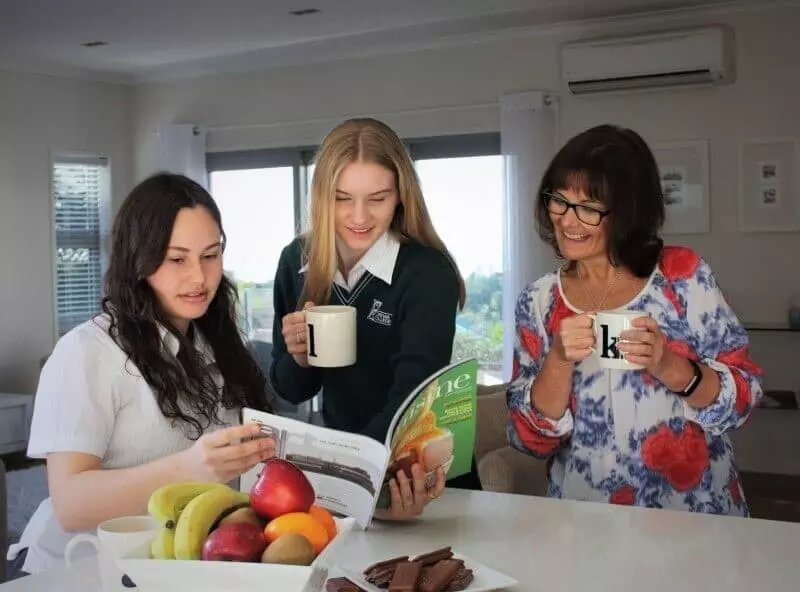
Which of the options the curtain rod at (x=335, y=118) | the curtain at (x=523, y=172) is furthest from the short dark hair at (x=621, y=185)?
the curtain rod at (x=335, y=118)

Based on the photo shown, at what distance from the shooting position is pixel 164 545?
1056 mm

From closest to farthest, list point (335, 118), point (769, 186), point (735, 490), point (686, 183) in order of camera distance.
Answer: point (735, 490) → point (769, 186) → point (686, 183) → point (335, 118)

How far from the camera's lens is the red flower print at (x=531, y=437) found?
71.1 inches

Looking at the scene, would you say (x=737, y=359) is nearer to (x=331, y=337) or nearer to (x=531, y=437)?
(x=531, y=437)

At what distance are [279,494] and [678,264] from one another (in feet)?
3.35

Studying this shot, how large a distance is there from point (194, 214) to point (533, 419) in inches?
29.2

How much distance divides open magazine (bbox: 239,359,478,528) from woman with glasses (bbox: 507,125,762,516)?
316mm

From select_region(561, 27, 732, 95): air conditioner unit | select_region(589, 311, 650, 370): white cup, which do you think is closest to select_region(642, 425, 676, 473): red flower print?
select_region(589, 311, 650, 370): white cup

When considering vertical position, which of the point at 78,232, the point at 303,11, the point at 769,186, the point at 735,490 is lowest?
the point at 735,490

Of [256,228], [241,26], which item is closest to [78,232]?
[256,228]

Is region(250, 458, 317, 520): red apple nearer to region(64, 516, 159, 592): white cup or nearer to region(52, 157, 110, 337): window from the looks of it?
region(64, 516, 159, 592): white cup

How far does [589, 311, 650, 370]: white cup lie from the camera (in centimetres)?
156

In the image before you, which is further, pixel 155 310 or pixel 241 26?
pixel 241 26

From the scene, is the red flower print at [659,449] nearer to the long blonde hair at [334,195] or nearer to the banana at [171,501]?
the long blonde hair at [334,195]
